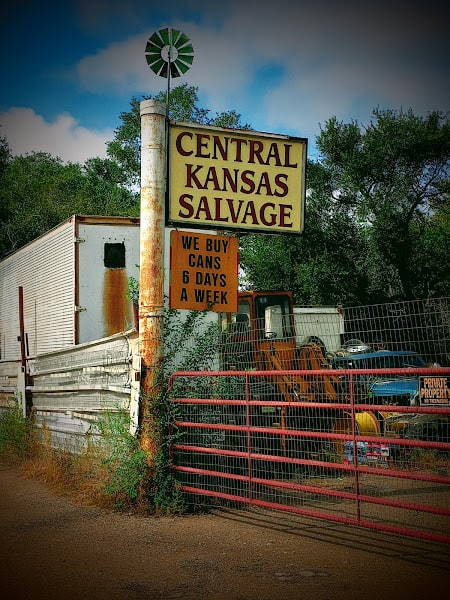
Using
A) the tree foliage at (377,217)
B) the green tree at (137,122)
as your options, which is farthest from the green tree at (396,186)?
the green tree at (137,122)

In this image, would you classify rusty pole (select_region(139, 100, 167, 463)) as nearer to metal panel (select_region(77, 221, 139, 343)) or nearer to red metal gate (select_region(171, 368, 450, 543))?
red metal gate (select_region(171, 368, 450, 543))

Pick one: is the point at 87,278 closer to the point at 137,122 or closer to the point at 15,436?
the point at 15,436

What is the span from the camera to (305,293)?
30047 mm

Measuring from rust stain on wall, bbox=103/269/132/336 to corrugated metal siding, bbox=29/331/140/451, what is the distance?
136 cm

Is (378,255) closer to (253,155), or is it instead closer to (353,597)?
(253,155)

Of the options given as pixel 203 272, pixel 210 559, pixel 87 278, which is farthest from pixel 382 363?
pixel 210 559

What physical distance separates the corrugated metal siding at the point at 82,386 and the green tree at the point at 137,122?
3232cm

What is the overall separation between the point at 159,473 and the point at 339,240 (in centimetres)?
2183

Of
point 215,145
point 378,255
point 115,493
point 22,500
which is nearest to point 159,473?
point 115,493

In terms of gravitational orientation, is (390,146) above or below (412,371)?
above

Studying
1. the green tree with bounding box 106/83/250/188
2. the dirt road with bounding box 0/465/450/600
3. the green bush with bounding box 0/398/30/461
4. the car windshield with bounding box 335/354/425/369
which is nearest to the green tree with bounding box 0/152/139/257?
the green tree with bounding box 106/83/250/188

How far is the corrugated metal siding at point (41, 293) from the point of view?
13555 millimetres

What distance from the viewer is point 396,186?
94.2 feet

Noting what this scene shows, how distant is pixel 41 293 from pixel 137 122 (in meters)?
31.3
